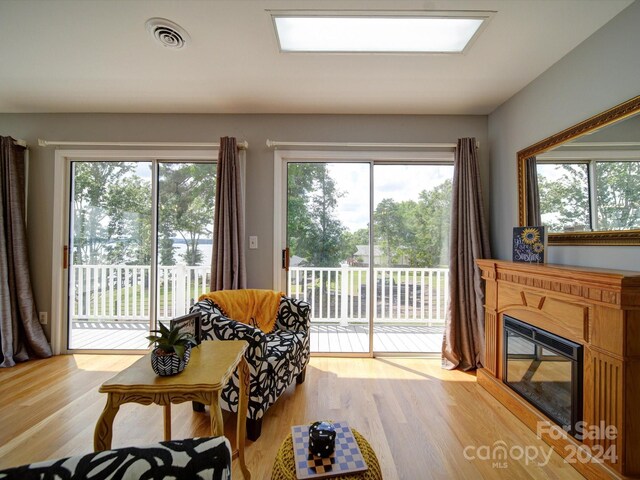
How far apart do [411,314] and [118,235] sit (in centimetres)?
351

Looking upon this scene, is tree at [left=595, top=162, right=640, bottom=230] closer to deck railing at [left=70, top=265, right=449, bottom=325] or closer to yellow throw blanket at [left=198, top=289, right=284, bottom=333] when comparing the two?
deck railing at [left=70, top=265, right=449, bottom=325]

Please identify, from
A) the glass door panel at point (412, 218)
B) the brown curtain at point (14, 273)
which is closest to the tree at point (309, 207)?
the glass door panel at point (412, 218)

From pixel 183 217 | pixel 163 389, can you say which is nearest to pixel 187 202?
pixel 183 217

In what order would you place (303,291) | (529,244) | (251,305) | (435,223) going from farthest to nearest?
1. (303,291)
2. (435,223)
3. (251,305)
4. (529,244)

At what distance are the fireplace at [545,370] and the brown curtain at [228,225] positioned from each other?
2331 mm

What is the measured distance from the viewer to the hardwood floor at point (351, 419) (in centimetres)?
157

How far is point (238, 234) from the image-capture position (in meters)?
2.77


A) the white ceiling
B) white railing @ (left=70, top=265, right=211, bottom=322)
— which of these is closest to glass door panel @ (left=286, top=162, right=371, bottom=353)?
the white ceiling

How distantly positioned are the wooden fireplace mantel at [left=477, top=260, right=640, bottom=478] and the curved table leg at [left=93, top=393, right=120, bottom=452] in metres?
2.23

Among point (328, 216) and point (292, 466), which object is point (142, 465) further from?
point (328, 216)

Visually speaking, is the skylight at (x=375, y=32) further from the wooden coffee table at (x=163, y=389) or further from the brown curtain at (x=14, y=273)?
the brown curtain at (x=14, y=273)

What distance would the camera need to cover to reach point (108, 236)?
3.06 metres

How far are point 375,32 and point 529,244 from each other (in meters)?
1.89

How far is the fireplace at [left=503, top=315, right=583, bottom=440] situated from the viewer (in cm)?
163
